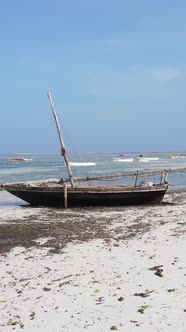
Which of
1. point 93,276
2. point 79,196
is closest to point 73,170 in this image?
point 79,196

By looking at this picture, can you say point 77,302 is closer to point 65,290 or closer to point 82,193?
point 65,290

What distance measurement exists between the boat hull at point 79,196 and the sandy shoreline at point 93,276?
5.49 m

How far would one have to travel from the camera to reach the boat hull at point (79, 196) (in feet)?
71.4

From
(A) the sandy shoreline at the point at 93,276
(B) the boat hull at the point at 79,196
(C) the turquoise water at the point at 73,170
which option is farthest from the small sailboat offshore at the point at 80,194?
(A) the sandy shoreline at the point at 93,276

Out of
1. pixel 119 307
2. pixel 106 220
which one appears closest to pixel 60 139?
pixel 106 220

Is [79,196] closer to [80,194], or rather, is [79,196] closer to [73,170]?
[80,194]

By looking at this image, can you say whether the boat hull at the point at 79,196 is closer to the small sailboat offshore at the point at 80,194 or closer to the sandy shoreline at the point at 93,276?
the small sailboat offshore at the point at 80,194

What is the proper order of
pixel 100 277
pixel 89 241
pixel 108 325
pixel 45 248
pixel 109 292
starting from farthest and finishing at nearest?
pixel 89 241, pixel 45 248, pixel 100 277, pixel 109 292, pixel 108 325

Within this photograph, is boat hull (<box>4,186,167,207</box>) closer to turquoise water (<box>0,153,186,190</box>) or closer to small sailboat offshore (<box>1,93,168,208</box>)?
small sailboat offshore (<box>1,93,168,208</box>)

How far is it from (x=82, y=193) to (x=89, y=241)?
29.5 feet

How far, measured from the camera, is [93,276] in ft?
29.3

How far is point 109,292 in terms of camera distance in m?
7.86

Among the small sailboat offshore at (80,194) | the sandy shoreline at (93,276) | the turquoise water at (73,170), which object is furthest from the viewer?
the turquoise water at (73,170)

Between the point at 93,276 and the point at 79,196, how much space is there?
42.4ft
